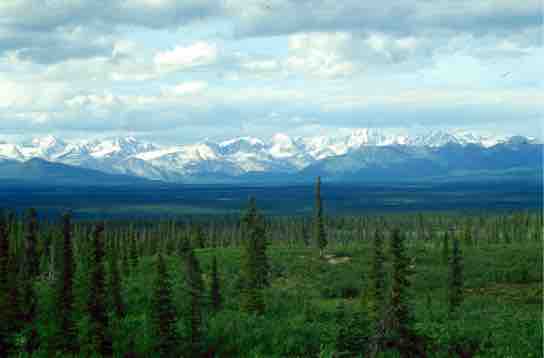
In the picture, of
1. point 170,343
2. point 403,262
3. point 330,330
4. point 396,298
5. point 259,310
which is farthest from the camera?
point 259,310

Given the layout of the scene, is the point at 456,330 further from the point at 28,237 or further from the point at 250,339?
the point at 28,237

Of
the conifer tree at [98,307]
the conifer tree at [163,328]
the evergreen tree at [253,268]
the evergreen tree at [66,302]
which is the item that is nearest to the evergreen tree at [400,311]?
the conifer tree at [163,328]

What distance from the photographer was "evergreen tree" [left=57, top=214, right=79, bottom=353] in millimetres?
30938

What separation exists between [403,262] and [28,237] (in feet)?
225

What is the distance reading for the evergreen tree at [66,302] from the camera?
102 ft

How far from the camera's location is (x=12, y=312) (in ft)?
123

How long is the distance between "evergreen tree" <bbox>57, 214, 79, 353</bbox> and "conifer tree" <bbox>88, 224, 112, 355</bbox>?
161 centimetres

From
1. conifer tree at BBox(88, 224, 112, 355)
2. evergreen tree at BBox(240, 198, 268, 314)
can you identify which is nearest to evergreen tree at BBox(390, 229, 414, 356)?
conifer tree at BBox(88, 224, 112, 355)

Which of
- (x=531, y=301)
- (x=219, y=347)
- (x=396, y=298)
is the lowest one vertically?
(x=531, y=301)

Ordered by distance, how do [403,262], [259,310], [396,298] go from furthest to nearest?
[259,310] → [403,262] → [396,298]

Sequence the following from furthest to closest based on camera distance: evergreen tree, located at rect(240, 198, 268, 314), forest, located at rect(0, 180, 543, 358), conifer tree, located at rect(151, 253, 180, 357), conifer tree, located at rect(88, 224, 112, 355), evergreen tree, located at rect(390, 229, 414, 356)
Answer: evergreen tree, located at rect(240, 198, 268, 314) < conifer tree, located at rect(88, 224, 112, 355) < conifer tree, located at rect(151, 253, 180, 357) < forest, located at rect(0, 180, 543, 358) < evergreen tree, located at rect(390, 229, 414, 356)

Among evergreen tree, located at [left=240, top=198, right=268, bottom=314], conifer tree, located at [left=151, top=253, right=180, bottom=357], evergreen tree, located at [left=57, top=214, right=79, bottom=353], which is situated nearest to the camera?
conifer tree, located at [left=151, top=253, right=180, bottom=357]

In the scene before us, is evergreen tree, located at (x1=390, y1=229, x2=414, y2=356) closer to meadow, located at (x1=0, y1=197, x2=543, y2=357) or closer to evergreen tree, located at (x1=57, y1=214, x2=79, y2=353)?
meadow, located at (x1=0, y1=197, x2=543, y2=357)

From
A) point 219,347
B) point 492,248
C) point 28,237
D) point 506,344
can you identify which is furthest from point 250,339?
point 492,248
